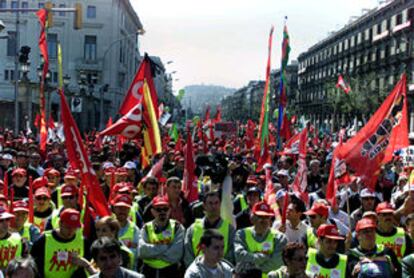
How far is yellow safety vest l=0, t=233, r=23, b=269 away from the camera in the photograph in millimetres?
5988

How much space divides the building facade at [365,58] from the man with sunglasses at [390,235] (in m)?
32.7

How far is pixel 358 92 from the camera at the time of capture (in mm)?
55406

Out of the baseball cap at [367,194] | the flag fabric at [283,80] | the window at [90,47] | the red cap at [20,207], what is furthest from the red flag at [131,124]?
the window at [90,47]

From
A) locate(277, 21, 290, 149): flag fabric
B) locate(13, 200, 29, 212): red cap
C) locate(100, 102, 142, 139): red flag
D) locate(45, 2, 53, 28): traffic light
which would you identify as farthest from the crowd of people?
locate(45, 2, 53, 28): traffic light

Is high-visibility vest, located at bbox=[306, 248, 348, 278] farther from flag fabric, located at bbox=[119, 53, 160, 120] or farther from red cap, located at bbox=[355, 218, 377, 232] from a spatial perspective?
flag fabric, located at bbox=[119, 53, 160, 120]

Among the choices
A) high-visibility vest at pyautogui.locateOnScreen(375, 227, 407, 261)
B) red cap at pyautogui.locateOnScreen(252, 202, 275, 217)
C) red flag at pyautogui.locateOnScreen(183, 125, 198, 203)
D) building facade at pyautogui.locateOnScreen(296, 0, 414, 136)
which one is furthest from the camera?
building facade at pyautogui.locateOnScreen(296, 0, 414, 136)

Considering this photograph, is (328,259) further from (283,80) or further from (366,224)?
(283,80)

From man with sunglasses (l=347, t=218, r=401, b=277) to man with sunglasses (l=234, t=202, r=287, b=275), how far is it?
72 cm

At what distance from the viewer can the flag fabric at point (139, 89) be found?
35.6 ft

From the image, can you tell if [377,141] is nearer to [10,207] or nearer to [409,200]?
[409,200]

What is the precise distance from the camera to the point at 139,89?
36.0 feet

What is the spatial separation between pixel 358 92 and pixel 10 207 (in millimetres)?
51113

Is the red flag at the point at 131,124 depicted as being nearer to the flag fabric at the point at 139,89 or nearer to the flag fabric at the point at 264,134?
the flag fabric at the point at 139,89

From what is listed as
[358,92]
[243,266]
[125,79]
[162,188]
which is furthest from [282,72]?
[125,79]
